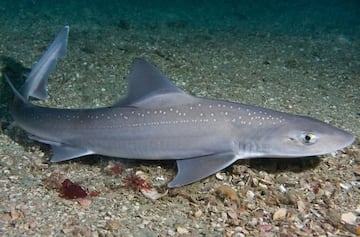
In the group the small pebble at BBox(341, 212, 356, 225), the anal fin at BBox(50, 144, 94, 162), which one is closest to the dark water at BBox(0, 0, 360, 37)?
the anal fin at BBox(50, 144, 94, 162)

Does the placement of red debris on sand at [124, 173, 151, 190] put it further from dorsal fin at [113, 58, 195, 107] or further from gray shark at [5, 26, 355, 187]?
dorsal fin at [113, 58, 195, 107]

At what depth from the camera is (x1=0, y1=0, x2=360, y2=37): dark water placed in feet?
37.1

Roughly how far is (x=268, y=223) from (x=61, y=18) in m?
9.91

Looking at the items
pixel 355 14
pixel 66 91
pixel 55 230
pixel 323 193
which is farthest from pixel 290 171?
pixel 355 14

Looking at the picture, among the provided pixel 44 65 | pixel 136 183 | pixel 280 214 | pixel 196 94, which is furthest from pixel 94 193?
pixel 196 94

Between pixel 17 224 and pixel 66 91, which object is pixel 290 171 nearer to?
pixel 17 224

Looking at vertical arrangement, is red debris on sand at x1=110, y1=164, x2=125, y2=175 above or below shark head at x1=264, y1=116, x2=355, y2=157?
below

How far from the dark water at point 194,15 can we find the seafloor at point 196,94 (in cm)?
11

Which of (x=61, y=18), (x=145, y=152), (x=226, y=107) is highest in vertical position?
(x=226, y=107)

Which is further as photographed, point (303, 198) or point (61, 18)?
point (61, 18)

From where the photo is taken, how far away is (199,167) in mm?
3809

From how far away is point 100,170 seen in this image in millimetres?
4305

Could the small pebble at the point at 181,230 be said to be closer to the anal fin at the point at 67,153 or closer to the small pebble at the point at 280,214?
the small pebble at the point at 280,214

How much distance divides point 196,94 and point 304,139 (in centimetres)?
271
